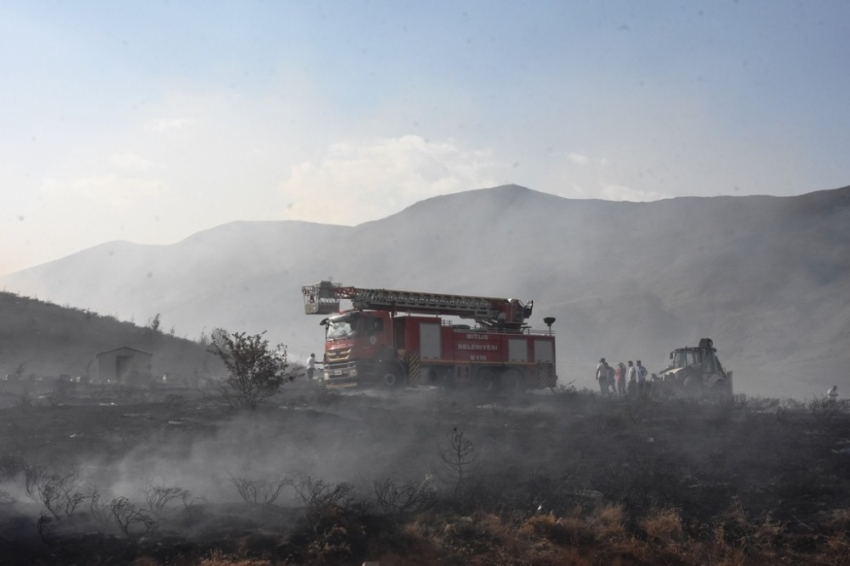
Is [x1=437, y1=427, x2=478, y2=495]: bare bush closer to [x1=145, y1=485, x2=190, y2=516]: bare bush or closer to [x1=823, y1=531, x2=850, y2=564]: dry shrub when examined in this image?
[x1=145, y1=485, x2=190, y2=516]: bare bush

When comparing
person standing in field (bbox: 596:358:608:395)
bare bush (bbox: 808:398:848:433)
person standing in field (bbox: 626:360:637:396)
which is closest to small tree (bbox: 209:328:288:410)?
bare bush (bbox: 808:398:848:433)

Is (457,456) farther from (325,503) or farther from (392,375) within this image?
(392,375)

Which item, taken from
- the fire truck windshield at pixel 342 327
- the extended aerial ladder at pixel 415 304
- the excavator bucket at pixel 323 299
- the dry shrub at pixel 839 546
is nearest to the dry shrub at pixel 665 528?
the dry shrub at pixel 839 546

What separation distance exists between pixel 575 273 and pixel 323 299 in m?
87.2

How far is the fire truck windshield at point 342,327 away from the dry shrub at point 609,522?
1577cm

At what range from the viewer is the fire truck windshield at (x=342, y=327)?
2764 cm

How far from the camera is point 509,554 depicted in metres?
11.6

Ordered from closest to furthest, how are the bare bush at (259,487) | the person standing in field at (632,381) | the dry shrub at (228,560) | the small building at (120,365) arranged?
the dry shrub at (228,560)
the bare bush at (259,487)
the person standing in field at (632,381)
the small building at (120,365)

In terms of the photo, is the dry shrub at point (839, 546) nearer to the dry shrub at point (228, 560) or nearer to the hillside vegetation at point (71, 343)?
the dry shrub at point (228, 560)

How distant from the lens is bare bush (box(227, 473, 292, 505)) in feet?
43.2

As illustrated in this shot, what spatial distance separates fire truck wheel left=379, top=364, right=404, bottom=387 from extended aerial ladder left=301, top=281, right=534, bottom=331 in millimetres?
2120

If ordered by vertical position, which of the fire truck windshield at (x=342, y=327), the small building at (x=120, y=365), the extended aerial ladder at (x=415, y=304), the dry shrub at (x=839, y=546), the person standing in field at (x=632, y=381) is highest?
the extended aerial ladder at (x=415, y=304)

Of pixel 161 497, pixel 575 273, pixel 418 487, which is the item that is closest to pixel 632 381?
pixel 418 487

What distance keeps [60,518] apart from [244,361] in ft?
27.7
